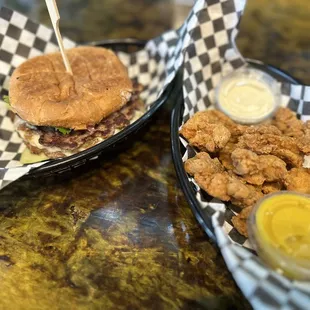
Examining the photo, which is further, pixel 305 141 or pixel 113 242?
pixel 305 141

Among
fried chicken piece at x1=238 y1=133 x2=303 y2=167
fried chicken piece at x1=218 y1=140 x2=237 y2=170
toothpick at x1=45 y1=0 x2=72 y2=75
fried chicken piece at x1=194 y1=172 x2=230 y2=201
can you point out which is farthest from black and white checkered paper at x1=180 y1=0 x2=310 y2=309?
toothpick at x1=45 y1=0 x2=72 y2=75

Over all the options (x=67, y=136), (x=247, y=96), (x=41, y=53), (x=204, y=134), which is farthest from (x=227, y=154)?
(x=41, y=53)

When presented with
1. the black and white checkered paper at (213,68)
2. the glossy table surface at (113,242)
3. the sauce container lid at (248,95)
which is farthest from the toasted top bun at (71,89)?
the sauce container lid at (248,95)

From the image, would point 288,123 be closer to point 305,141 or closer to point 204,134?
point 305,141

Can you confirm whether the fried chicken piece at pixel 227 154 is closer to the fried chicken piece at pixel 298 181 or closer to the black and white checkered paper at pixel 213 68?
the black and white checkered paper at pixel 213 68

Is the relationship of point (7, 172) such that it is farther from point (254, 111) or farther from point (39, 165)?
point (254, 111)

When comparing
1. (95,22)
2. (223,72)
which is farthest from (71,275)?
(95,22)

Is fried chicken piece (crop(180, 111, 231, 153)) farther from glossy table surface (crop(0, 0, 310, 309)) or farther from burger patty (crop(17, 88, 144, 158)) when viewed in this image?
burger patty (crop(17, 88, 144, 158))
